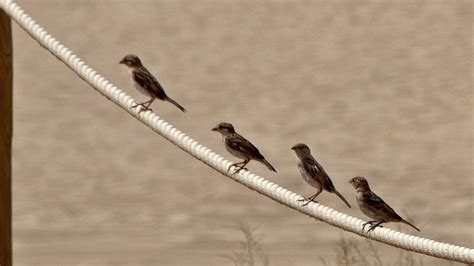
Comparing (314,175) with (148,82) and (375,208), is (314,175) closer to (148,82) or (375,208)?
(375,208)

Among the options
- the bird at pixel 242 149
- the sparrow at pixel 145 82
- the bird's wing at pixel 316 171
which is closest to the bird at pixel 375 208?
the bird's wing at pixel 316 171

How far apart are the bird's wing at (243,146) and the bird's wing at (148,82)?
0.34m

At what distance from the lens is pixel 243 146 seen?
21.4 ft

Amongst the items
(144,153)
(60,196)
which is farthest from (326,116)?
(60,196)

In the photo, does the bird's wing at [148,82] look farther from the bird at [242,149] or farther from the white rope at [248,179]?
the white rope at [248,179]

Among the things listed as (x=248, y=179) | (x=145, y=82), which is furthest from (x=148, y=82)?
(x=248, y=179)

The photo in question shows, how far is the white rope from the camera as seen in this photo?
4.92 meters

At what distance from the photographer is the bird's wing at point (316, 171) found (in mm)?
6160

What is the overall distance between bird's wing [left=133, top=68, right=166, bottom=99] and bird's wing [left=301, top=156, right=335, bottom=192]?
713 mm

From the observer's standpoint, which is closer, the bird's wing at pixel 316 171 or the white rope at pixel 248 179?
the white rope at pixel 248 179

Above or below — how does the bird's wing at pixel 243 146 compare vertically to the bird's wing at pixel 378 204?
above
